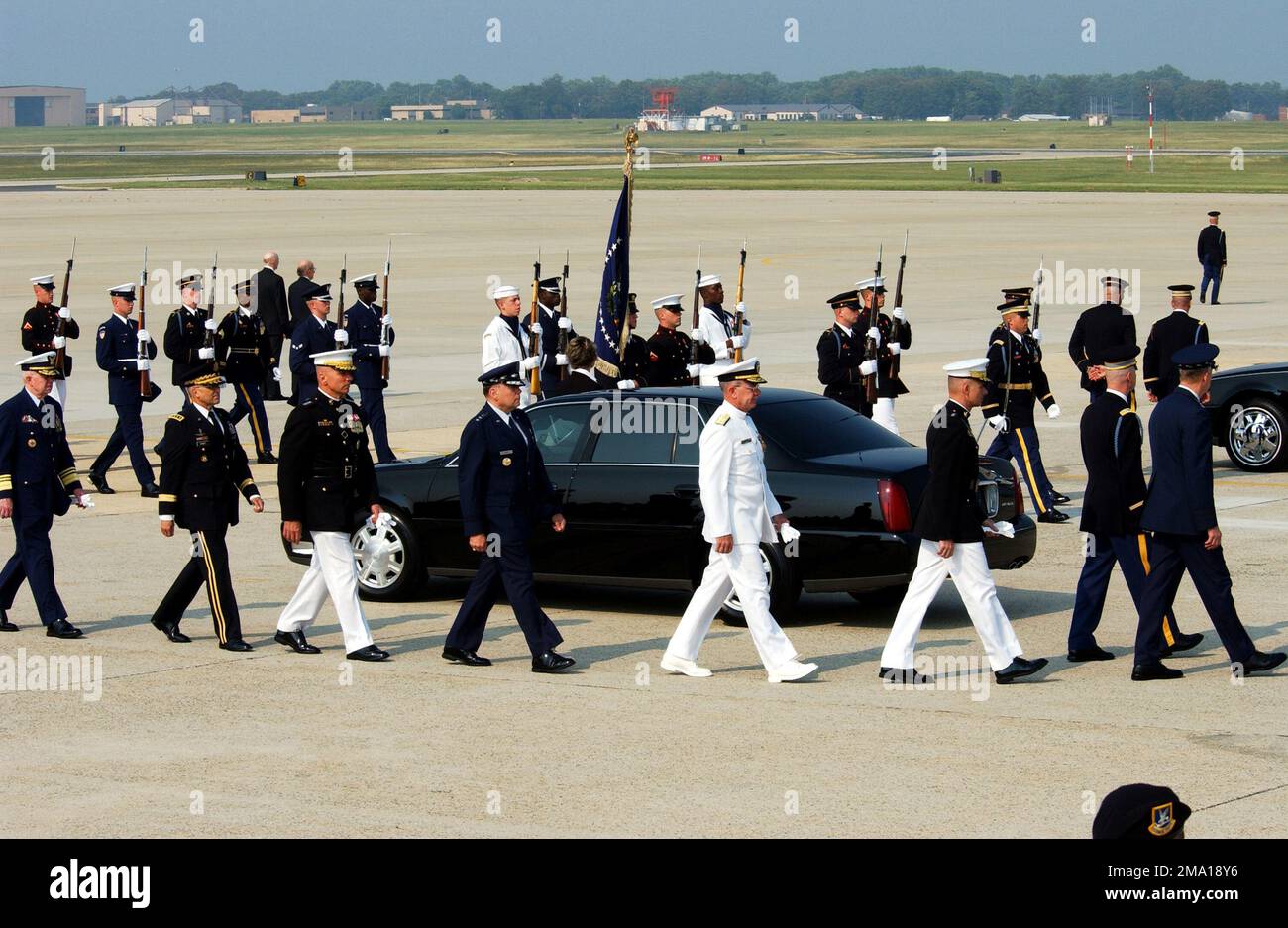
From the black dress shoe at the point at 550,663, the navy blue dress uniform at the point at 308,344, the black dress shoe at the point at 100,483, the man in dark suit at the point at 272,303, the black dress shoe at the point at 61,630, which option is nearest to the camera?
the black dress shoe at the point at 550,663

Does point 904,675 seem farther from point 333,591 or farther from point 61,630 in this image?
point 61,630

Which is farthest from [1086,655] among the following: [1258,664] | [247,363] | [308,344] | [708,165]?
[708,165]

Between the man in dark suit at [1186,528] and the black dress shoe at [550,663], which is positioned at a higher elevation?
the man in dark suit at [1186,528]

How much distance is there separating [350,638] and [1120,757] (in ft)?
15.1

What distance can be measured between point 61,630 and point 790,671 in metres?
4.48

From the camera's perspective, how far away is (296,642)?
11648 mm

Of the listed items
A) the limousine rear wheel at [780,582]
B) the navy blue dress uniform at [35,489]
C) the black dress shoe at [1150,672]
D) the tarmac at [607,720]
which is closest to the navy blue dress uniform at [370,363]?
the tarmac at [607,720]

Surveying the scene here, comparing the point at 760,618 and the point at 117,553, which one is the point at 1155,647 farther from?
the point at 117,553

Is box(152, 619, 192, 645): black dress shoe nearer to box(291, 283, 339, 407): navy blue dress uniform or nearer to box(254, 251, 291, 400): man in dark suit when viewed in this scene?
box(291, 283, 339, 407): navy blue dress uniform

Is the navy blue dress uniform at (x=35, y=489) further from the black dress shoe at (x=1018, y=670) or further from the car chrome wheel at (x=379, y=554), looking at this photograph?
the black dress shoe at (x=1018, y=670)

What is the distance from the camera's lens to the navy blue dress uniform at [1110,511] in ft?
36.3

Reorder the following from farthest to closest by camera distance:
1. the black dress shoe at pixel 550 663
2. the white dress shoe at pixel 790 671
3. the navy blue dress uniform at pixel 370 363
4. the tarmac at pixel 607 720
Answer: the navy blue dress uniform at pixel 370 363, the black dress shoe at pixel 550 663, the white dress shoe at pixel 790 671, the tarmac at pixel 607 720
